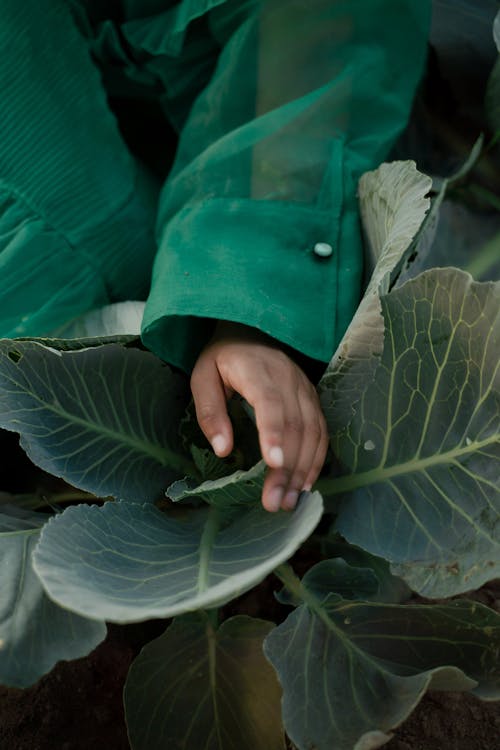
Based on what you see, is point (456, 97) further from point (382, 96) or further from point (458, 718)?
point (458, 718)

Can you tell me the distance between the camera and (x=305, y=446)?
59 centimetres

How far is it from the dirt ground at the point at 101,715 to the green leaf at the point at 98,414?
0.19 meters

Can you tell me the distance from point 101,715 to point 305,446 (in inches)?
14.5

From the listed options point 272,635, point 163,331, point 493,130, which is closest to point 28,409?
point 163,331

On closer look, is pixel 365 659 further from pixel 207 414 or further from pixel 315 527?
pixel 207 414

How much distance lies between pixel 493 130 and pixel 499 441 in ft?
1.99

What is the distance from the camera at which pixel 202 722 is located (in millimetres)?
657

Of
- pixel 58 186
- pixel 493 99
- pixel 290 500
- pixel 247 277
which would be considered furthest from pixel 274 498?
pixel 493 99

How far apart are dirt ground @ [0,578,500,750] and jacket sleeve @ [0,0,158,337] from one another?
0.37 m

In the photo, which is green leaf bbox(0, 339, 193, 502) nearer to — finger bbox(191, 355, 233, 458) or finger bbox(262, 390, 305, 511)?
finger bbox(191, 355, 233, 458)

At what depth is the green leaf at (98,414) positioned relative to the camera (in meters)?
0.63

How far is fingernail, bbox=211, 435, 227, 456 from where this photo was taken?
0.60m

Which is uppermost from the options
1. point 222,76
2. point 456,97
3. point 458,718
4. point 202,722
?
point 222,76

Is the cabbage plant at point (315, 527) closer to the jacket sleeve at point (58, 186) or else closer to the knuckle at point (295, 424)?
the knuckle at point (295, 424)
